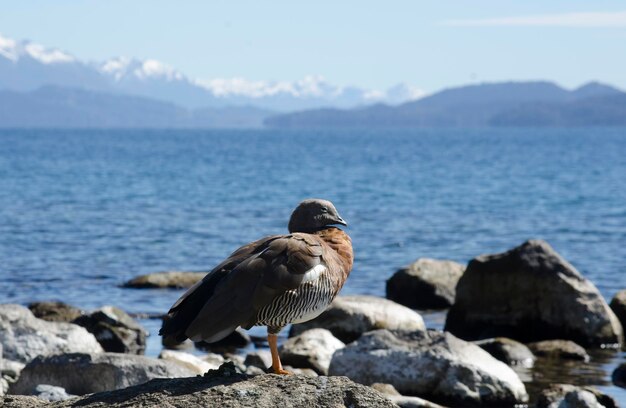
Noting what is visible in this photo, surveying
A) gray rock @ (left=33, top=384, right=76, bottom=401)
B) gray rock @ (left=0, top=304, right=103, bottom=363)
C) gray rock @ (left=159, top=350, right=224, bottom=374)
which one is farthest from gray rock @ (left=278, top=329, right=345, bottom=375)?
gray rock @ (left=33, top=384, right=76, bottom=401)

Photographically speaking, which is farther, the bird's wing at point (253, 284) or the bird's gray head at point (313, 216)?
the bird's gray head at point (313, 216)

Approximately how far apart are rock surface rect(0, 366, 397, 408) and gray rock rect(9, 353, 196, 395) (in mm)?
5441

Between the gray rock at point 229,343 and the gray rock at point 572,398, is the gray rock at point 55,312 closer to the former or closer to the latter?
the gray rock at point 229,343

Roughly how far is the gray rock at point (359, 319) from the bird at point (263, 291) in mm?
10844

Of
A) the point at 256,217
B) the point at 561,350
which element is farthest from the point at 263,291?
the point at 256,217

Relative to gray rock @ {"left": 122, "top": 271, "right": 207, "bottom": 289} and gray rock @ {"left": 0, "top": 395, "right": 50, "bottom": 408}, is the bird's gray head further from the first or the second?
gray rock @ {"left": 122, "top": 271, "right": 207, "bottom": 289}

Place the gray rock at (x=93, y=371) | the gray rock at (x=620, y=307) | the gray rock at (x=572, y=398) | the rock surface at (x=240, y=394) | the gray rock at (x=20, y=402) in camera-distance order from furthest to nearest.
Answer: the gray rock at (x=620, y=307)
the gray rock at (x=572, y=398)
the gray rock at (x=93, y=371)
the gray rock at (x=20, y=402)
the rock surface at (x=240, y=394)

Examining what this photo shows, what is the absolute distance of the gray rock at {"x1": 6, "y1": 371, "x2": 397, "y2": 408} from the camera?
23.5 feet

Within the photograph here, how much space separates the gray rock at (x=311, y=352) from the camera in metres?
16.7

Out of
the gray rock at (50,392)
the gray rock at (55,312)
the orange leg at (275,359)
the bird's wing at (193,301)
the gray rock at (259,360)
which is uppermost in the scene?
the bird's wing at (193,301)

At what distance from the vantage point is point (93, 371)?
13211mm

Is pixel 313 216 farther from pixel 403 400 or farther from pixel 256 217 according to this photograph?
pixel 256 217

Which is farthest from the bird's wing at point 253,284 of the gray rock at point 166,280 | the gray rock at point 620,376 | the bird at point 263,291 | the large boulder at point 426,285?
the gray rock at point 166,280

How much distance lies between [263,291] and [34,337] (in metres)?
8.87
